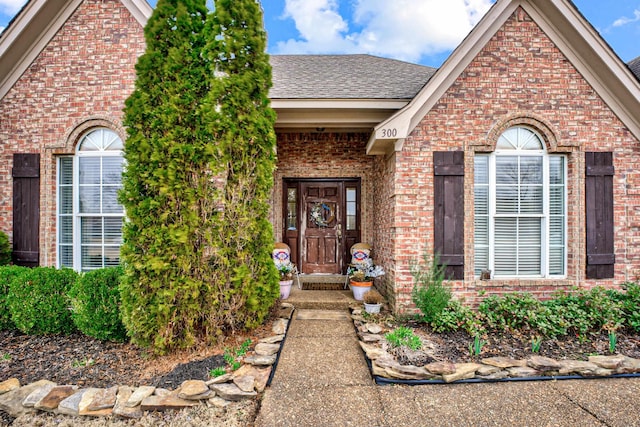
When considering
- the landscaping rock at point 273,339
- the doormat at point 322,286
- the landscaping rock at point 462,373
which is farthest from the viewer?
the doormat at point 322,286

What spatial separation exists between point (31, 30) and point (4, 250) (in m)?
3.39

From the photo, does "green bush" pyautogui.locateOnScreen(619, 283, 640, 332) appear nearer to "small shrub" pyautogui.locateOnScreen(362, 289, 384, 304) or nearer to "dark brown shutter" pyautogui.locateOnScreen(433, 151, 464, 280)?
"dark brown shutter" pyautogui.locateOnScreen(433, 151, 464, 280)

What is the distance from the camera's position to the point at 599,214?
4.58 metres

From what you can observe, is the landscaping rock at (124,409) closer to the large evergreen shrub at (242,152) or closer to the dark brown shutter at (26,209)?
the large evergreen shrub at (242,152)

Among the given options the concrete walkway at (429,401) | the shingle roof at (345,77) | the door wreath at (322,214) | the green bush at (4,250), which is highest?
the shingle roof at (345,77)

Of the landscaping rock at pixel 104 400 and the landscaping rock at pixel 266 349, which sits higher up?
the landscaping rock at pixel 266 349

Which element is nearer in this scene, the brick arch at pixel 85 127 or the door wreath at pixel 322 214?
the brick arch at pixel 85 127

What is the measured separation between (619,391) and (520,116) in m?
3.50

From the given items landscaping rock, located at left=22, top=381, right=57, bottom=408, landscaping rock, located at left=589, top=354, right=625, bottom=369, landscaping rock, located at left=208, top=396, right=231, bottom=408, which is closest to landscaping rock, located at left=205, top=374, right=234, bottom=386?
landscaping rock, located at left=208, top=396, right=231, bottom=408

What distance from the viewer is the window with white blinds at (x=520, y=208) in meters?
4.68

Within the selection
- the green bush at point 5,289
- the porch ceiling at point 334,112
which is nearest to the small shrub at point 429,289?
the porch ceiling at point 334,112

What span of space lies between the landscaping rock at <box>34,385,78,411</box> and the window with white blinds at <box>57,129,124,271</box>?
2676mm

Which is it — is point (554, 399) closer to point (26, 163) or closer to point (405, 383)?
point (405, 383)

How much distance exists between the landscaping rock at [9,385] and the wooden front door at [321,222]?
4.34 m
